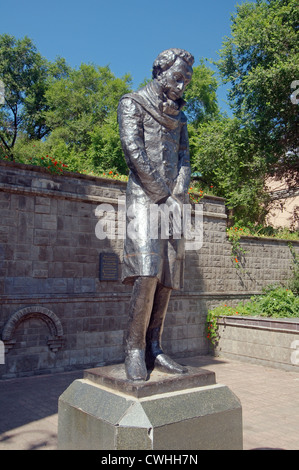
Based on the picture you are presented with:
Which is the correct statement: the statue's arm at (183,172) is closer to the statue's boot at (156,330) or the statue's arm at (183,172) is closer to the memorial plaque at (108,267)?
the statue's boot at (156,330)

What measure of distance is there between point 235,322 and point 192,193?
316cm

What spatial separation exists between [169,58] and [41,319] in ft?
18.1

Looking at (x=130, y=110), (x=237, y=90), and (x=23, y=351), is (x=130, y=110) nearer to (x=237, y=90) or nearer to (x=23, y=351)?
(x=23, y=351)

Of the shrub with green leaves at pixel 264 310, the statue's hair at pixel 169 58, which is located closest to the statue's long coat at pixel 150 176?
the statue's hair at pixel 169 58

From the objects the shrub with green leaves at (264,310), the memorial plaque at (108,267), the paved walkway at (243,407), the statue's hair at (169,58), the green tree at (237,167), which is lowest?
the paved walkway at (243,407)

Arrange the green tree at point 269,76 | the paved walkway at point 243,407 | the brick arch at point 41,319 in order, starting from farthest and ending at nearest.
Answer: the green tree at point 269,76
the brick arch at point 41,319
the paved walkway at point 243,407

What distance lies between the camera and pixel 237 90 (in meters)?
16.4

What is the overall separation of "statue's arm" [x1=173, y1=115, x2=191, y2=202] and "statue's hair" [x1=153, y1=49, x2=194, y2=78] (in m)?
0.52

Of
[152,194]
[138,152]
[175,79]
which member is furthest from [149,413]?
[175,79]

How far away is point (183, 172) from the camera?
3.79m

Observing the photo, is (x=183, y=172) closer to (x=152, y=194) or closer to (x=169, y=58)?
(x=152, y=194)

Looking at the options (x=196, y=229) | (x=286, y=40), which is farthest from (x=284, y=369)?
(x=286, y=40)

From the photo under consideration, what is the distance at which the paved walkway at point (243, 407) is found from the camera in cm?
452

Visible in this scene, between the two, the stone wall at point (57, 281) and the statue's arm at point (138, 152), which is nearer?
the statue's arm at point (138, 152)
